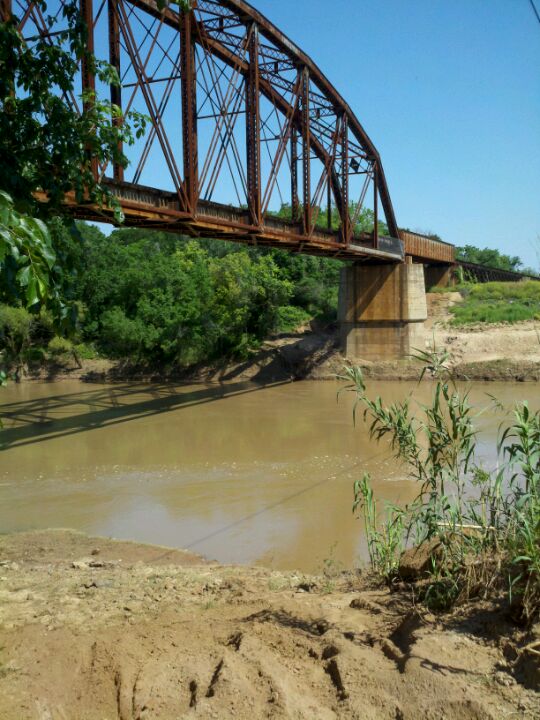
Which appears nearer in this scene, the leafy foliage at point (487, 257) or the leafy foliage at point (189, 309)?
the leafy foliage at point (189, 309)

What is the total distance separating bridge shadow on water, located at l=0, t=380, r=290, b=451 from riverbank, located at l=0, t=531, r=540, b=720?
14885 mm

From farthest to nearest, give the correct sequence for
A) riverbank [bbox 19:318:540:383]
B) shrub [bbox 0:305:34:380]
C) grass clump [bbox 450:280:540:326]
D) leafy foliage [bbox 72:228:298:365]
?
grass clump [bbox 450:280:540:326] < leafy foliage [bbox 72:228:298:365] < shrub [bbox 0:305:34:380] < riverbank [bbox 19:318:540:383]

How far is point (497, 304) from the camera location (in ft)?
136

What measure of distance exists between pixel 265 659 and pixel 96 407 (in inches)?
940

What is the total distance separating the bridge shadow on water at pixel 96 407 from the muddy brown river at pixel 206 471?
8 cm

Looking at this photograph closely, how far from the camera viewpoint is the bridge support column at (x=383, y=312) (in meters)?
36.9

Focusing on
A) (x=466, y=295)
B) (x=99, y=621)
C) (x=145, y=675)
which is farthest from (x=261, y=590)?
(x=466, y=295)

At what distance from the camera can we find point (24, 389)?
3456cm

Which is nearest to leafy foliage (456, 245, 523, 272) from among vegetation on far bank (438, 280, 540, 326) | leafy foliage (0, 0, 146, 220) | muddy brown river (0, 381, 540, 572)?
vegetation on far bank (438, 280, 540, 326)

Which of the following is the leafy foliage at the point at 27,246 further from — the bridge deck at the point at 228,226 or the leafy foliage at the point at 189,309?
the leafy foliage at the point at 189,309

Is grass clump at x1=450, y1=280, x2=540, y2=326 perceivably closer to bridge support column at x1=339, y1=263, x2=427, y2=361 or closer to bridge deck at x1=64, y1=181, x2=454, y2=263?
bridge support column at x1=339, y1=263, x2=427, y2=361

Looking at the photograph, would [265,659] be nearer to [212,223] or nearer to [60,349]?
[212,223]

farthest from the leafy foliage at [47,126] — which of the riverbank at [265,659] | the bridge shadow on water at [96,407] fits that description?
the bridge shadow on water at [96,407]

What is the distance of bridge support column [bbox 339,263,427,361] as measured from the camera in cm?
3688
